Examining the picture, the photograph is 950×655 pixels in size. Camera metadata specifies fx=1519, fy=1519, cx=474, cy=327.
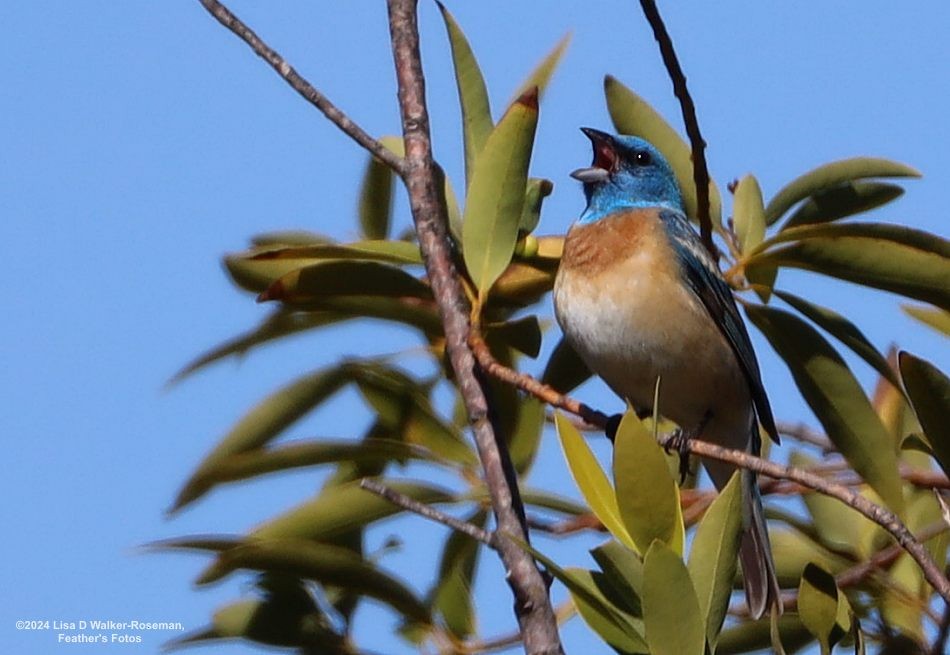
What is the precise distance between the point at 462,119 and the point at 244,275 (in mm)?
651

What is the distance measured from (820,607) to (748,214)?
1.73m

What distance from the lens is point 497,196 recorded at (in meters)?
3.45

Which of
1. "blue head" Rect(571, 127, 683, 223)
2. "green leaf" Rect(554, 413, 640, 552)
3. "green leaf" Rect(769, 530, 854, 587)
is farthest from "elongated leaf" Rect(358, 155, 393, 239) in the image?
"blue head" Rect(571, 127, 683, 223)

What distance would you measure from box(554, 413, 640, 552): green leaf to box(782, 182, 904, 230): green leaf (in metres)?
1.59

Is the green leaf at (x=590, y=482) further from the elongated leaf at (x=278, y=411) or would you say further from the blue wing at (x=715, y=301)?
the blue wing at (x=715, y=301)

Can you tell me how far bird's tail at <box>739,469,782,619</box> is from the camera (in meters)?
3.99

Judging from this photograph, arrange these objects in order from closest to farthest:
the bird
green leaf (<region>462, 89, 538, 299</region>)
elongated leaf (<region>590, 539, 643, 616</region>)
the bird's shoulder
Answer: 1. elongated leaf (<region>590, 539, 643, 616</region>)
2. green leaf (<region>462, 89, 538, 299</region>)
3. the bird
4. the bird's shoulder

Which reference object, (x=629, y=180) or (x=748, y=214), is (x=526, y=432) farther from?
(x=629, y=180)

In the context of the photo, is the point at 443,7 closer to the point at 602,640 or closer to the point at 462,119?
the point at 462,119

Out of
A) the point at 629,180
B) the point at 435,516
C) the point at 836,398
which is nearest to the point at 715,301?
the point at 629,180

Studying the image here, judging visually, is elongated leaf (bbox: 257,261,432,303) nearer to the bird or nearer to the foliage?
the foliage

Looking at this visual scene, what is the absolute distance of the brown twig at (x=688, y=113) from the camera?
117 inches

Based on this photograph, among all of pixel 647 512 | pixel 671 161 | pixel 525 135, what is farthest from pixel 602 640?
pixel 671 161

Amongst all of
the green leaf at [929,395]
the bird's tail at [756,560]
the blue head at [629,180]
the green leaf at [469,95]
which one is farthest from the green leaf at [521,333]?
the blue head at [629,180]
